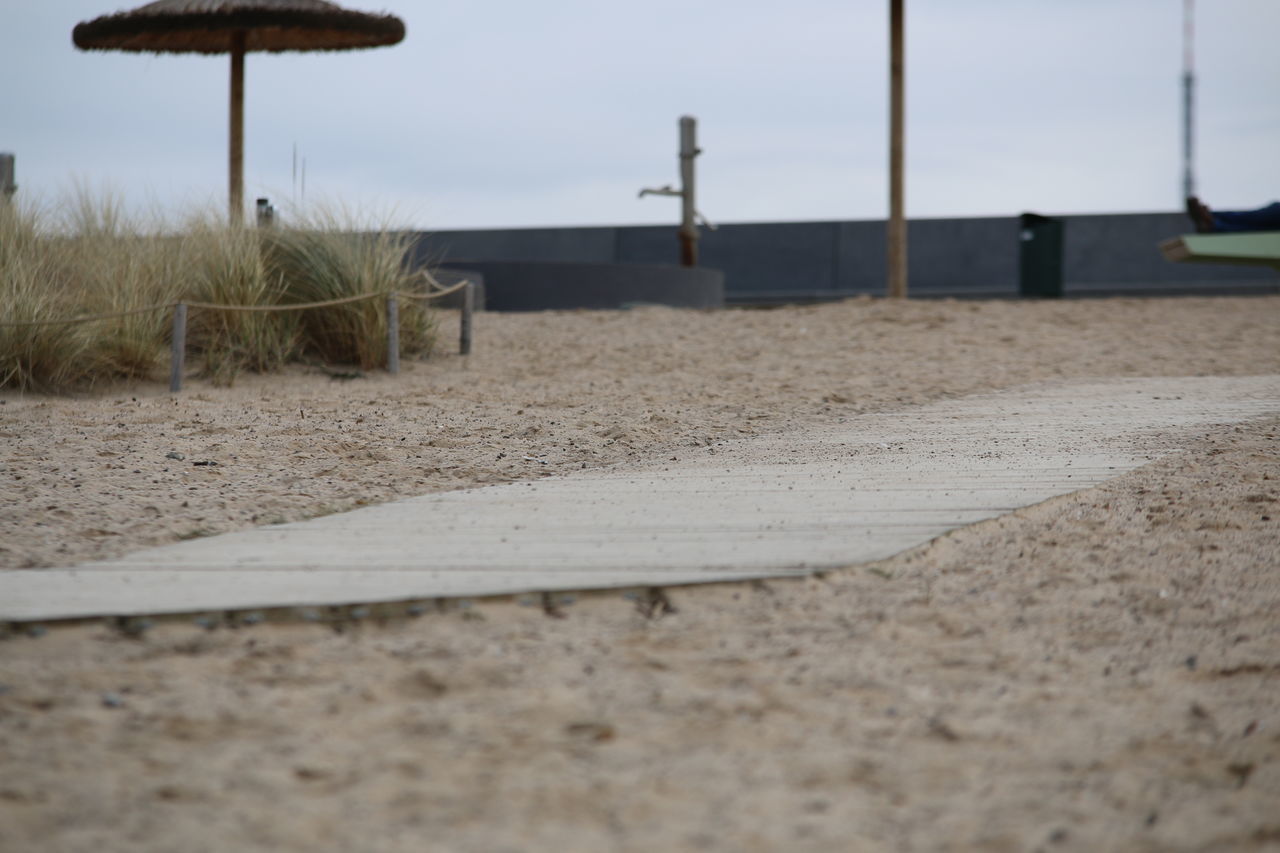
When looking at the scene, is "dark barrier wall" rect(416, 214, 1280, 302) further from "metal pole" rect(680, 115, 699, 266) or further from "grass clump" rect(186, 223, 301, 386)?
"grass clump" rect(186, 223, 301, 386)

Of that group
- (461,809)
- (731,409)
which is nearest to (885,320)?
(731,409)

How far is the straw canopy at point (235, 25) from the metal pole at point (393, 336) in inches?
160

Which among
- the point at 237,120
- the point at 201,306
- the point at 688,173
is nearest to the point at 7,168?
the point at 237,120

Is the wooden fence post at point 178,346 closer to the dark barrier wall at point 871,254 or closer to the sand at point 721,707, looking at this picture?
the sand at point 721,707

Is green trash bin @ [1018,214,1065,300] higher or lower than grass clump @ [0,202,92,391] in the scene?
higher

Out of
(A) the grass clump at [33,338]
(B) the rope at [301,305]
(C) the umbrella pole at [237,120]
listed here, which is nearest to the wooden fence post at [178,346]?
(B) the rope at [301,305]

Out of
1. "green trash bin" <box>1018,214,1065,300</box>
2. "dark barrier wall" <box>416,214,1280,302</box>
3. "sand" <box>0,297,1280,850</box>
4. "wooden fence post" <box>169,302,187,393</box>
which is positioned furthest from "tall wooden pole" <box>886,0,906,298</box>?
"sand" <box>0,297,1280,850</box>

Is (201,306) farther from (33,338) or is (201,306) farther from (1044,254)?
(1044,254)

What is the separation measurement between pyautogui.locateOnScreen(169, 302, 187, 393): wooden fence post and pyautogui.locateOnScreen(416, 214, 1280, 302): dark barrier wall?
873 cm

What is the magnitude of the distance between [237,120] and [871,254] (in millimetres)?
9042

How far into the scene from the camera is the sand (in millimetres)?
1643

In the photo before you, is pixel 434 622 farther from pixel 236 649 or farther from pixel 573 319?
pixel 573 319

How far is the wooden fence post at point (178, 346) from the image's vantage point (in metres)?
6.74

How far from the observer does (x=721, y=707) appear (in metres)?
2.02
